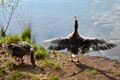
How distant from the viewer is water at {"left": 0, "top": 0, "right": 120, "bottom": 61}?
47.8ft

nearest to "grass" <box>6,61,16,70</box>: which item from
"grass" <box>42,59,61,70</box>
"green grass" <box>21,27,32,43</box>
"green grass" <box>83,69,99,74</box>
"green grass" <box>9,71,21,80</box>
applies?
"green grass" <box>9,71,21,80</box>

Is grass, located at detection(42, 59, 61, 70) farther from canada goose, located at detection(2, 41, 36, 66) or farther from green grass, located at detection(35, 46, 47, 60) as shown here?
green grass, located at detection(35, 46, 47, 60)

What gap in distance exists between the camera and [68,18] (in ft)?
57.3

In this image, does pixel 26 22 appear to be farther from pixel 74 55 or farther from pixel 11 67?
pixel 11 67

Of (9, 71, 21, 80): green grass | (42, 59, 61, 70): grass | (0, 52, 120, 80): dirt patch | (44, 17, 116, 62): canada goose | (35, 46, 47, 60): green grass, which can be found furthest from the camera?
(44, 17, 116, 62): canada goose

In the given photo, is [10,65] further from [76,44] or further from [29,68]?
[76,44]

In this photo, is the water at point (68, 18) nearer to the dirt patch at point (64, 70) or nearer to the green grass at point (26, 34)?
the green grass at point (26, 34)

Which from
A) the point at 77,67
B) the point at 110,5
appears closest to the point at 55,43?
the point at 77,67

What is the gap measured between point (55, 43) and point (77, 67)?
129 cm

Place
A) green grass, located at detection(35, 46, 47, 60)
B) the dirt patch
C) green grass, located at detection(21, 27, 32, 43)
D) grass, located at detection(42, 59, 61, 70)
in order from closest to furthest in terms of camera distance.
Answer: the dirt patch, grass, located at detection(42, 59, 61, 70), green grass, located at detection(35, 46, 47, 60), green grass, located at detection(21, 27, 32, 43)

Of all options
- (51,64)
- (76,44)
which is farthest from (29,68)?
(76,44)

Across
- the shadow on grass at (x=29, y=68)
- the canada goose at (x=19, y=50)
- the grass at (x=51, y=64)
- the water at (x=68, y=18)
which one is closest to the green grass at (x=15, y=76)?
the shadow on grass at (x=29, y=68)

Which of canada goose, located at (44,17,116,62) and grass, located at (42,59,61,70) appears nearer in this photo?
grass, located at (42,59,61,70)

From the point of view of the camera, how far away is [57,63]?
917 centimetres
